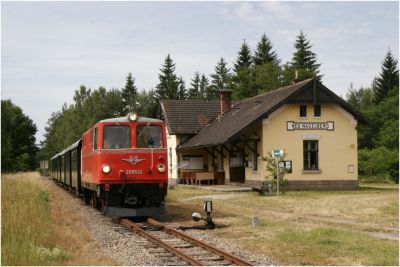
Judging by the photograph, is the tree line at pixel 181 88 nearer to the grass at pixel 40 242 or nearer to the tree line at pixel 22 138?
the tree line at pixel 22 138

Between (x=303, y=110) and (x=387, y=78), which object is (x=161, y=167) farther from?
(x=387, y=78)

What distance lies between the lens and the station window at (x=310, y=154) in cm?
3052

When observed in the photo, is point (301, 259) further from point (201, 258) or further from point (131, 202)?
point (131, 202)

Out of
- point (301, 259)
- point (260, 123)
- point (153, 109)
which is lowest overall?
point (301, 259)

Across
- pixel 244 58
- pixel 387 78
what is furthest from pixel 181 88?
pixel 387 78

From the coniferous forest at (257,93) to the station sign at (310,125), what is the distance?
14.9 metres

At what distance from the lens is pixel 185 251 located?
1108cm

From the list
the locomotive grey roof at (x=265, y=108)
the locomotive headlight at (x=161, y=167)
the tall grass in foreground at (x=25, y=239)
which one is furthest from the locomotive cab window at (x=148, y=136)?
the locomotive grey roof at (x=265, y=108)

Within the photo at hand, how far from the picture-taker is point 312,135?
1203 inches

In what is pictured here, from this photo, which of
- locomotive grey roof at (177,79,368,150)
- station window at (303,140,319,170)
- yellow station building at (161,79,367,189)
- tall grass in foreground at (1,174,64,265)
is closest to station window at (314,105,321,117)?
yellow station building at (161,79,367,189)

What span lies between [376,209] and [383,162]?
27.9m

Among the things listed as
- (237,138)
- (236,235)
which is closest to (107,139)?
(236,235)

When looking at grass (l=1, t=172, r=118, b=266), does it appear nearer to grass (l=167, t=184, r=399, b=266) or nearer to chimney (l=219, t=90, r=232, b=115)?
grass (l=167, t=184, r=399, b=266)

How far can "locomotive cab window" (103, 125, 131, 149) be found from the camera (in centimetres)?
1630
